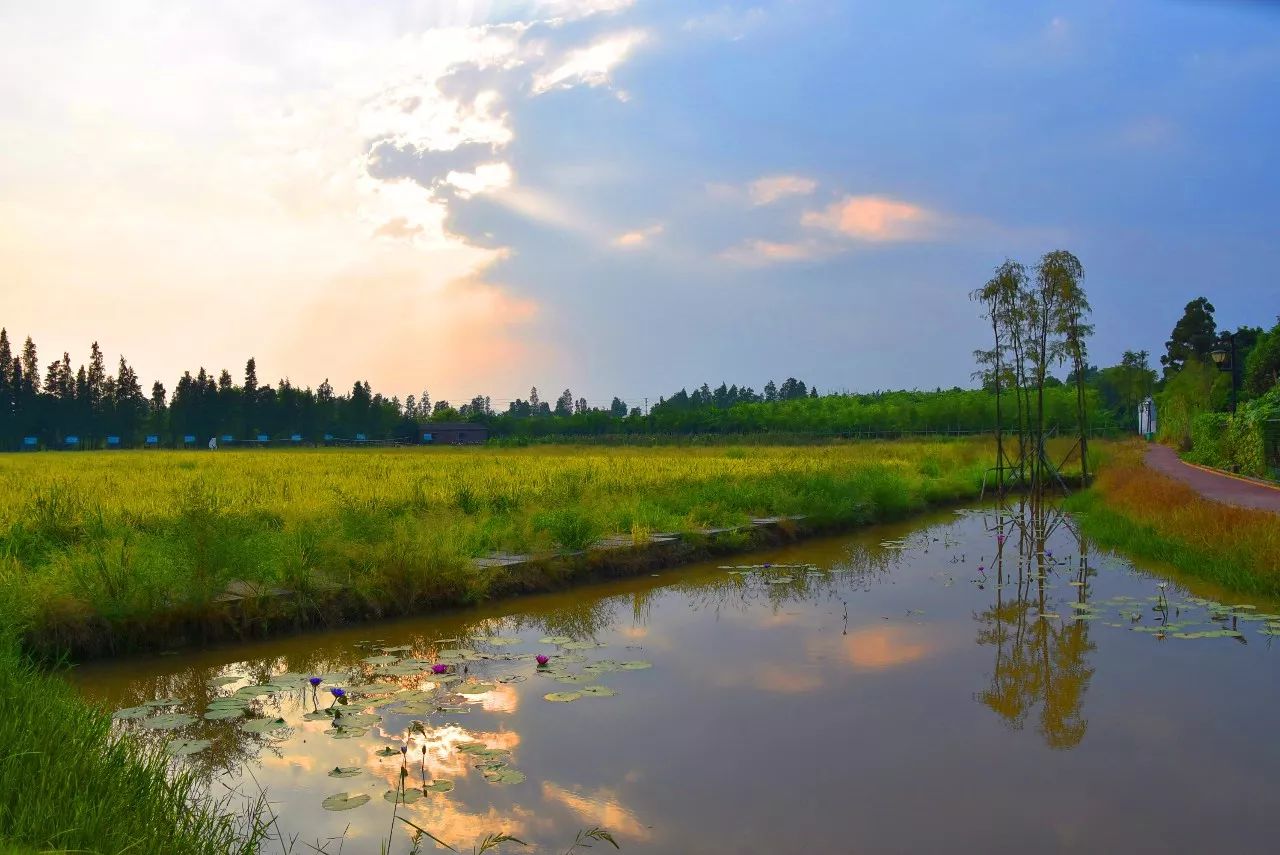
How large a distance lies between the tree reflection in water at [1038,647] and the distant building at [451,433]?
70.2 m

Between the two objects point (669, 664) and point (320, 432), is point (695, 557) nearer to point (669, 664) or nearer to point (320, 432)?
point (669, 664)

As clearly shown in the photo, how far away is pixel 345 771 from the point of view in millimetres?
4434

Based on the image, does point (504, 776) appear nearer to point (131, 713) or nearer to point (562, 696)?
point (562, 696)

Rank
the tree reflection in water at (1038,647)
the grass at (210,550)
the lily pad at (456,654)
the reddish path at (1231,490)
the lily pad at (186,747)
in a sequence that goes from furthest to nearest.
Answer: the reddish path at (1231,490) → the lily pad at (456,654) → the tree reflection in water at (1038,647) → the lily pad at (186,747) → the grass at (210,550)

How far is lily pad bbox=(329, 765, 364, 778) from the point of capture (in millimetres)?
4395

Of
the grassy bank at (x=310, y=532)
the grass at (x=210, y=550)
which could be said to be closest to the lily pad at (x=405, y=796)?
the grass at (x=210, y=550)

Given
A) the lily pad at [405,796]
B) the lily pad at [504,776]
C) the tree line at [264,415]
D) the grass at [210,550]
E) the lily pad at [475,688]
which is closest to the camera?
the grass at [210,550]

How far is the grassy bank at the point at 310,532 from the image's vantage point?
665cm

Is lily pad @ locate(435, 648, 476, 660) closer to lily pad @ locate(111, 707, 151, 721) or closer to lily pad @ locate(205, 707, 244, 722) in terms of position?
lily pad @ locate(205, 707, 244, 722)

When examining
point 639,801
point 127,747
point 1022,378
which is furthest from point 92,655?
point 1022,378

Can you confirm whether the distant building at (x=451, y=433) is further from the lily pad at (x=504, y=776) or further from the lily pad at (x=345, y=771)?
the lily pad at (x=504, y=776)

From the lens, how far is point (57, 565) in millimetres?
6859

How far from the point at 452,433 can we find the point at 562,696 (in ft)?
253

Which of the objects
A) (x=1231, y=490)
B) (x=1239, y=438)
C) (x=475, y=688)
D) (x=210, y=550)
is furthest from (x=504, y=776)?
(x=1239, y=438)
